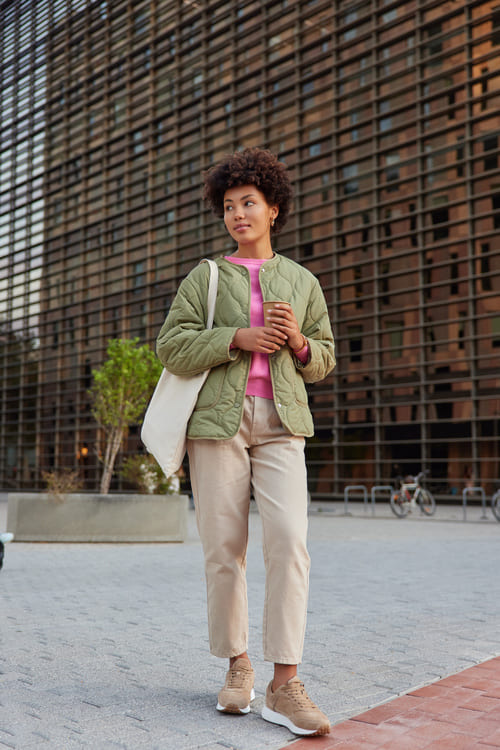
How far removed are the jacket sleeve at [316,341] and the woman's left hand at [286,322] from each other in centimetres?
15

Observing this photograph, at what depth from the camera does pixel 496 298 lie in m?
22.4

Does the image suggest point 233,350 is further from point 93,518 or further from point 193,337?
point 93,518

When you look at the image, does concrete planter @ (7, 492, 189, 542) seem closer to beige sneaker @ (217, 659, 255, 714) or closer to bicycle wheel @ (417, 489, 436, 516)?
beige sneaker @ (217, 659, 255, 714)

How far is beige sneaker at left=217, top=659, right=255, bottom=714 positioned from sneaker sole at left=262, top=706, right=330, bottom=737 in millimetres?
85

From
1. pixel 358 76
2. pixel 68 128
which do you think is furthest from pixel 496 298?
pixel 68 128

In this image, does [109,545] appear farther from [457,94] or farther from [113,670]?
[457,94]

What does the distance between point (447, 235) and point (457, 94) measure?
439 centimetres

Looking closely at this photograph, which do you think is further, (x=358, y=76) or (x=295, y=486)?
(x=358, y=76)

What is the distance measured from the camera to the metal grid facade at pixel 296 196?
23.3 metres

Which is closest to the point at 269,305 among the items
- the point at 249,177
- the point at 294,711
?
the point at 249,177

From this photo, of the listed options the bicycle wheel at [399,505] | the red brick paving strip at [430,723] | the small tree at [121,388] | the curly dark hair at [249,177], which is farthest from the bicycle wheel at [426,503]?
the curly dark hair at [249,177]

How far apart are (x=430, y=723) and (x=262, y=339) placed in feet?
5.10

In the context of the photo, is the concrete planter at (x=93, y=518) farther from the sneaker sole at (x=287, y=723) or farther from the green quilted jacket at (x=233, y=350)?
the sneaker sole at (x=287, y=723)

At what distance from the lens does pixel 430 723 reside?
2.80m
